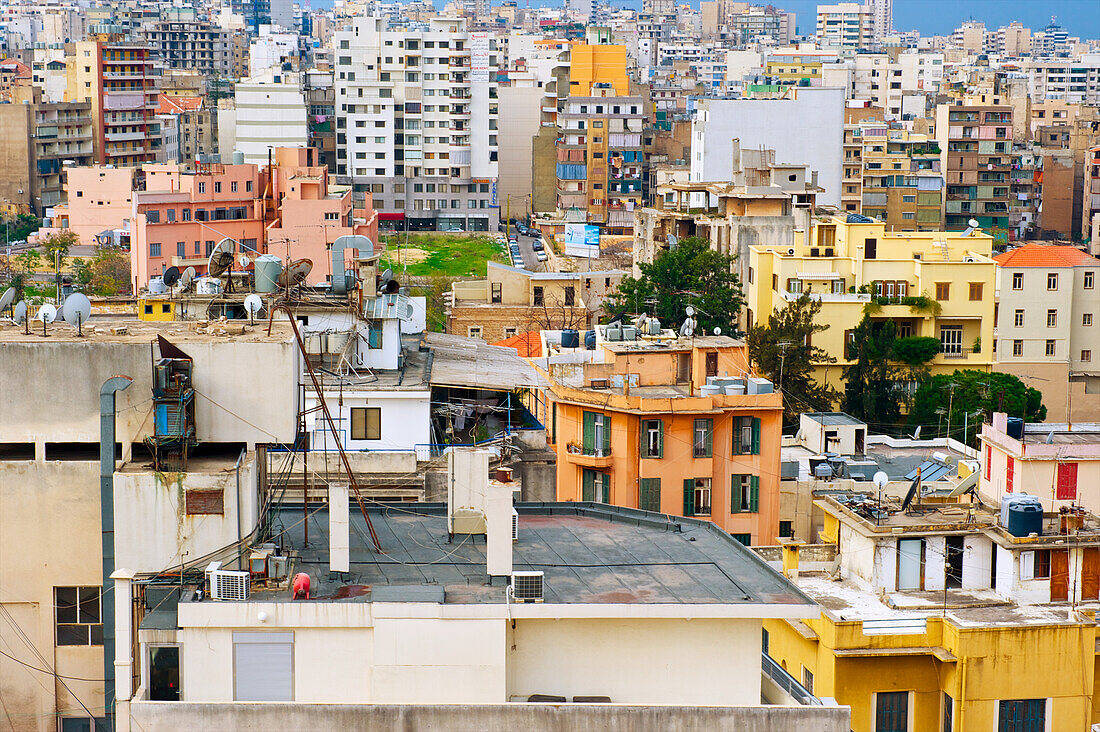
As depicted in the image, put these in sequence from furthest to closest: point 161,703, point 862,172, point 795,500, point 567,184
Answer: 1. point 567,184
2. point 862,172
3. point 795,500
4. point 161,703

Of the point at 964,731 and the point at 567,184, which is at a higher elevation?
the point at 567,184

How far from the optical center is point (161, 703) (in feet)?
45.3

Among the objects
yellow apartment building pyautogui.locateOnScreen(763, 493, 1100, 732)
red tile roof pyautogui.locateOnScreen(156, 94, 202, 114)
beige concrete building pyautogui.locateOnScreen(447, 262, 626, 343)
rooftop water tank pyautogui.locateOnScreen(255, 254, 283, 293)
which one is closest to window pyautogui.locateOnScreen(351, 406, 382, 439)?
rooftop water tank pyautogui.locateOnScreen(255, 254, 283, 293)

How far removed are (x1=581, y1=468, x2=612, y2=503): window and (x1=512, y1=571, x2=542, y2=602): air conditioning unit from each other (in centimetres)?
1503

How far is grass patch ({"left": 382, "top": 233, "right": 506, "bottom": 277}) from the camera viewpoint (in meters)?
73.6

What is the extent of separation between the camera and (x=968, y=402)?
41.4m

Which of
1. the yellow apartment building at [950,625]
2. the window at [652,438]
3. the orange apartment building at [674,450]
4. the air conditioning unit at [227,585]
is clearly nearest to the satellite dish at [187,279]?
the orange apartment building at [674,450]

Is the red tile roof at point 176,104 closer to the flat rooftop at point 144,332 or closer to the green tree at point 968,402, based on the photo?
the green tree at point 968,402

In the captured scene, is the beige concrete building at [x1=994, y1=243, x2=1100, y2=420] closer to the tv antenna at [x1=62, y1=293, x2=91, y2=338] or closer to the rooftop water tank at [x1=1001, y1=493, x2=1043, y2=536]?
the rooftop water tank at [x1=1001, y1=493, x2=1043, y2=536]

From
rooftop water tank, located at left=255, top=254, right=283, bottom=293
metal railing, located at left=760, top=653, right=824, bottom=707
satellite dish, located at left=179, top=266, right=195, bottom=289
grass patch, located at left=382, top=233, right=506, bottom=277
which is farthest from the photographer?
grass patch, located at left=382, top=233, right=506, bottom=277

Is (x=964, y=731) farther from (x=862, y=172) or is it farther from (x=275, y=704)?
(x=862, y=172)

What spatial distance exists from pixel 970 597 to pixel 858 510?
2.08m

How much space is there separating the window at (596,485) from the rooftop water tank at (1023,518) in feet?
26.5

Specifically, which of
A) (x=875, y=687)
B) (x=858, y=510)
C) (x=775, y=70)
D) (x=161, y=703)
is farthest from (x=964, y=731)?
(x=775, y=70)
